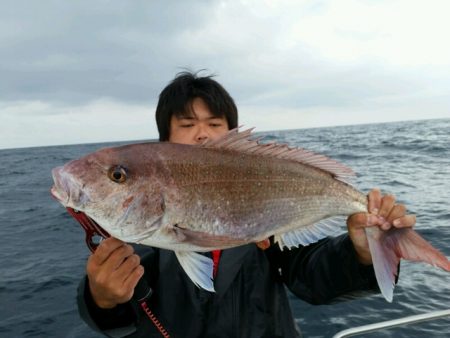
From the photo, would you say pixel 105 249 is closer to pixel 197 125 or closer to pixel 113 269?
pixel 113 269

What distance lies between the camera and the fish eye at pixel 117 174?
2250mm

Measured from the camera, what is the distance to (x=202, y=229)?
2271 mm

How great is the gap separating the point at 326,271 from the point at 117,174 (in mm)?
1810

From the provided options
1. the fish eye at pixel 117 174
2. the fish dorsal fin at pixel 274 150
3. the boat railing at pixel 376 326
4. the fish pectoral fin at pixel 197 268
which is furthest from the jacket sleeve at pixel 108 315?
the boat railing at pixel 376 326

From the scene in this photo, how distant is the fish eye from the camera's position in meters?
2.25

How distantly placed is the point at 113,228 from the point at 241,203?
77cm

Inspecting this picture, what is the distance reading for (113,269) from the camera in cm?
244

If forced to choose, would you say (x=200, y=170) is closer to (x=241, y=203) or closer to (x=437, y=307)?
(x=241, y=203)

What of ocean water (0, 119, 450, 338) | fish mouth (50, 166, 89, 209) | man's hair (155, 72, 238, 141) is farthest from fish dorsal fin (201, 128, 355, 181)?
ocean water (0, 119, 450, 338)

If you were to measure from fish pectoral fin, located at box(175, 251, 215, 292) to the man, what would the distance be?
0.36 metres

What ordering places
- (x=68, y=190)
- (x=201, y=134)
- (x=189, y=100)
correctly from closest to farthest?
(x=68, y=190) → (x=201, y=134) → (x=189, y=100)

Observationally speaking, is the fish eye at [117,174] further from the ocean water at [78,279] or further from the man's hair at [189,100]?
the ocean water at [78,279]

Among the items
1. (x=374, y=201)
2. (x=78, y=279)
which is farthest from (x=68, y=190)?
(x=78, y=279)

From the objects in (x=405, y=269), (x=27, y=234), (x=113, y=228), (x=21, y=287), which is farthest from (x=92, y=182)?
(x=27, y=234)
